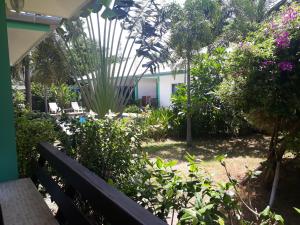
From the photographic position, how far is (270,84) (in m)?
4.90

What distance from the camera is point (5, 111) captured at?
3.30m

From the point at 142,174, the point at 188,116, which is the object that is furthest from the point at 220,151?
the point at 142,174

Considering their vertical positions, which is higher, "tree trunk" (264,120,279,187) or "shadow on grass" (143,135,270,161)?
"tree trunk" (264,120,279,187)

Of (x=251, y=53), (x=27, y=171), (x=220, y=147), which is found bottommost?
(x=220, y=147)

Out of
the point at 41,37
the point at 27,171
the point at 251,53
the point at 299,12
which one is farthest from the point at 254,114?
the point at 41,37

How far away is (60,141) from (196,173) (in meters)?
2.38

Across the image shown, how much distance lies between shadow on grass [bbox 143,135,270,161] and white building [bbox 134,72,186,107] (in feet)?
34.0

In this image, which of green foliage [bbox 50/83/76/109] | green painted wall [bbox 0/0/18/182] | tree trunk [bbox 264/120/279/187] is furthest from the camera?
green foliage [bbox 50/83/76/109]

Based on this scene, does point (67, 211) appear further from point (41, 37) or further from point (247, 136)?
point (247, 136)

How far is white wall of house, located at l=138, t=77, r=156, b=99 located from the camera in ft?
93.3

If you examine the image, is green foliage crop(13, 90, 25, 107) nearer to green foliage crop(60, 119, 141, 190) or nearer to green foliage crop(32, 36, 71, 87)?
green foliage crop(32, 36, 71, 87)

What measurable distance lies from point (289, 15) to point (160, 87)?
20.4 m

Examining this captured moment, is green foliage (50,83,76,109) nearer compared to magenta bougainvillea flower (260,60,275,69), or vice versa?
magenta bougainvillea flower (260,60,275,69)

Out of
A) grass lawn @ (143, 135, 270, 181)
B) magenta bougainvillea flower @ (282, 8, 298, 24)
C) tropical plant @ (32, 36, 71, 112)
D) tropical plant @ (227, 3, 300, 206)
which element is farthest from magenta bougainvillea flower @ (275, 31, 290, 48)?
tropical plant @ (32, 36, 71, 112)
